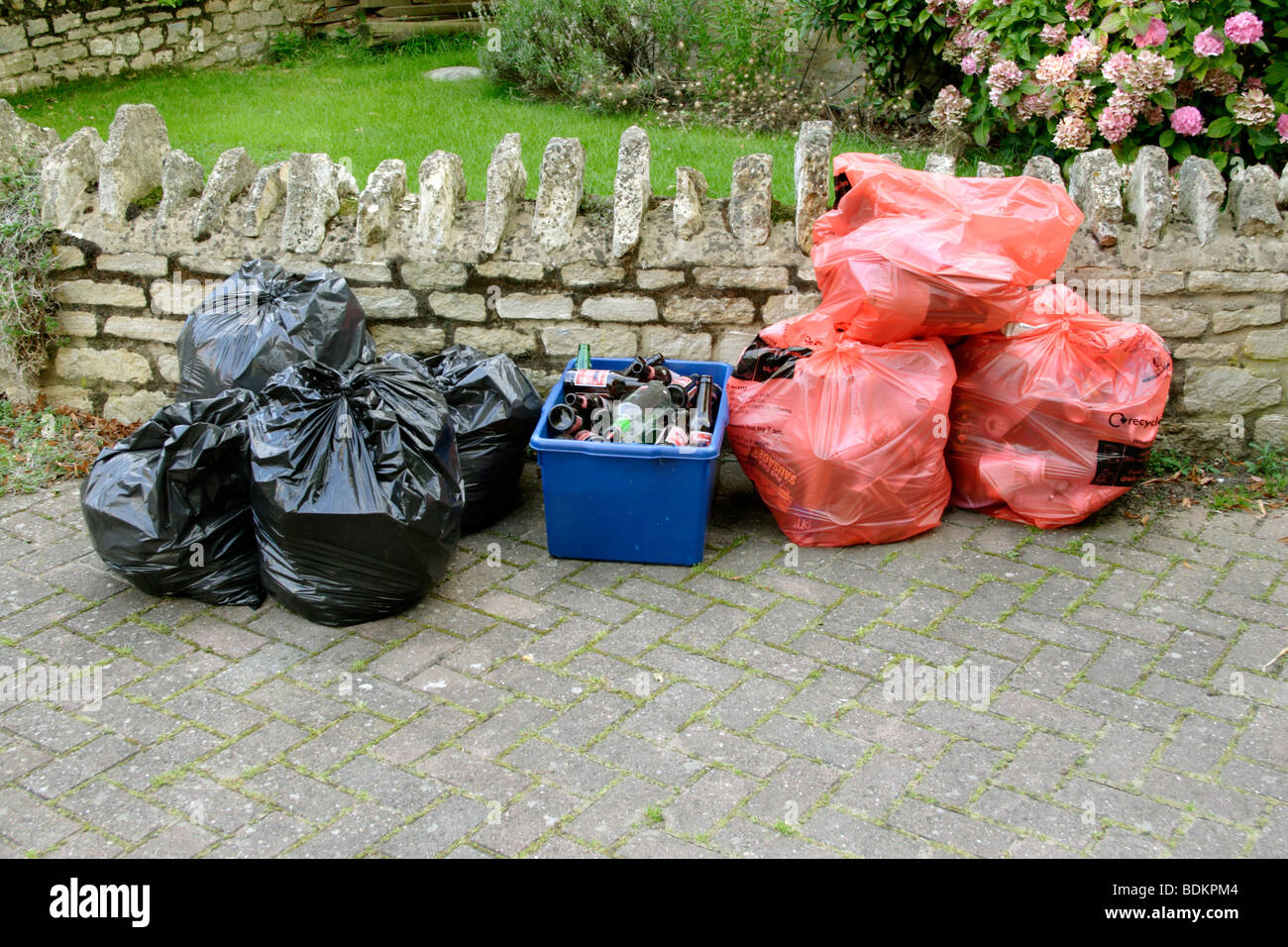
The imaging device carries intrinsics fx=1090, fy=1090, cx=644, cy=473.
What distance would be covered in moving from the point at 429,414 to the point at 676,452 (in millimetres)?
836

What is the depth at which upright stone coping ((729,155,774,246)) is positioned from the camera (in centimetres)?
429

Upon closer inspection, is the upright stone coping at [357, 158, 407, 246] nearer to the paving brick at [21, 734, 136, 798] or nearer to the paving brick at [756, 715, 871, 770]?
the paving brick at [21, 734, 136, 798]

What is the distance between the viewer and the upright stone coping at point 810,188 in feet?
13.8

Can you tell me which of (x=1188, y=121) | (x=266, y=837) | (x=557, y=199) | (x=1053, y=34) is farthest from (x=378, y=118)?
(x=266, y=837)

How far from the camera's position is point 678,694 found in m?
3.23

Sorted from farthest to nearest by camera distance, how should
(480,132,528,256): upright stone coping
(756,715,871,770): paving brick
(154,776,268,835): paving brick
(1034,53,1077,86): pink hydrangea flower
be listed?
1. (1034,53,1077,86): pink hydrangea flower
2. (480,132,528,256): upright stone coping
3. (756,715,871,770): paving brick
4. (154,776,268,835): paving brick

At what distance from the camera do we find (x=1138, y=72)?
4.93m

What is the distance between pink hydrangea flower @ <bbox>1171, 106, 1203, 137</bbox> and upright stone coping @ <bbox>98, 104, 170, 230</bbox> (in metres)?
4.58

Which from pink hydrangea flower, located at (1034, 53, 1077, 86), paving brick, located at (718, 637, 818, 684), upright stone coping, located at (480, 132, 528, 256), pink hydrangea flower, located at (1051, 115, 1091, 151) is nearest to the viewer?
paving brick, located at (718, 637, 818, 684)

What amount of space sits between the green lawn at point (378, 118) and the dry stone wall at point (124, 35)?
0.21 metres

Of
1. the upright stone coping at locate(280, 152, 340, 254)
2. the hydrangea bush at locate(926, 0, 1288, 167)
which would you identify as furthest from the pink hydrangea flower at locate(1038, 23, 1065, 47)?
the upright stone coping at locate(280, 152, 340, 254)

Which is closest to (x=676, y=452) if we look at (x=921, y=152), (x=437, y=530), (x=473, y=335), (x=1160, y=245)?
(x=437, y=530)

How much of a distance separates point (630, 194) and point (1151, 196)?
199cm

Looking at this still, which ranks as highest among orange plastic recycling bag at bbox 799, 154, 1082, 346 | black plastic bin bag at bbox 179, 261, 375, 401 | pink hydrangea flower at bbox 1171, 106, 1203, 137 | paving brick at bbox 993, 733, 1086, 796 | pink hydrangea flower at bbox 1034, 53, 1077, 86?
pink hydrangea flower at bbox 1034, 53, 1077, 86
